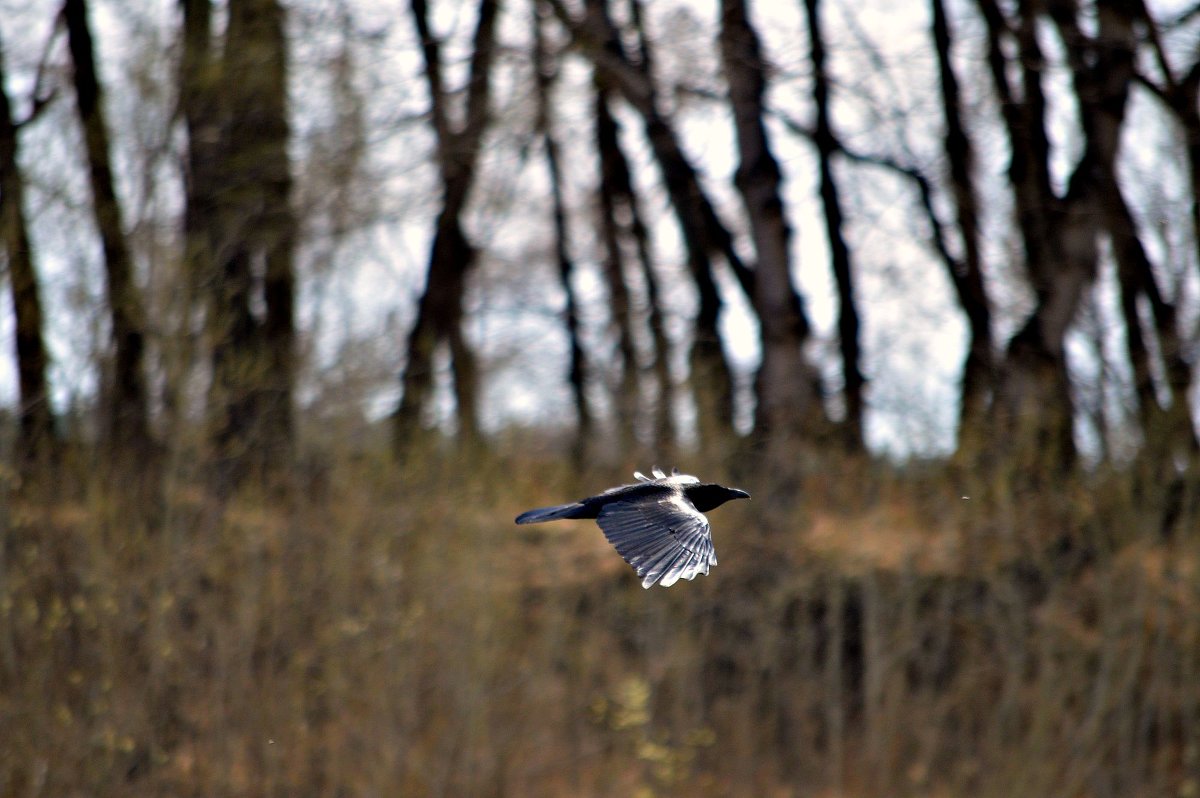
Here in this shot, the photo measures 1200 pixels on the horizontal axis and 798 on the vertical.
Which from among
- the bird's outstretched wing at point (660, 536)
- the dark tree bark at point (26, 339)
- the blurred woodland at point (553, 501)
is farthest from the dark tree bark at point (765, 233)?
the bird's outstretched wing at point (660, 536)

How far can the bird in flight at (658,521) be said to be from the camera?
11.1 ft

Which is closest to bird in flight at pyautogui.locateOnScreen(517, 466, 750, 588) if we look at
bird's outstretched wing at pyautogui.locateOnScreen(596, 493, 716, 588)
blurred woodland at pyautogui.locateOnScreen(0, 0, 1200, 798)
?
bird's outstretched wing at pyautogui.locateOnScreen(596, 493, 716, 588)

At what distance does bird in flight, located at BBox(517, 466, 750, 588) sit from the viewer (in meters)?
3.38

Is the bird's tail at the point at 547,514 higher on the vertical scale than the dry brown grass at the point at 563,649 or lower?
higher

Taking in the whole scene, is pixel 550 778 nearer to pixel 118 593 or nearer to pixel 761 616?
pixel 761 616

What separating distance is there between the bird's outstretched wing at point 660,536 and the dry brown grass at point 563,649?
4.50 meters

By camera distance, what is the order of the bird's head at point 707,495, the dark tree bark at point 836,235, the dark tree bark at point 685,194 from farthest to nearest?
the dark tree bark at point 836,235
the dark tree bark at point 685,194
the bird's head at point 707,495

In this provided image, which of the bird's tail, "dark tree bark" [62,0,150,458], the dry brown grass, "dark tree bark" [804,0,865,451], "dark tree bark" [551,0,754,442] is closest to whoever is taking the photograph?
the bird's tail

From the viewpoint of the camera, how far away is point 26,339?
8.48m

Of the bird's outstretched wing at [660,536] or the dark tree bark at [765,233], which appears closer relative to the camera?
the bird's outstretched wing at [660,536]

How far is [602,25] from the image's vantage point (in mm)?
10188

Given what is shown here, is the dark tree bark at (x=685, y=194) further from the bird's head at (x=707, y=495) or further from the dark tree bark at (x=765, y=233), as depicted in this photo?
the bird's head at (x=707, y=495)

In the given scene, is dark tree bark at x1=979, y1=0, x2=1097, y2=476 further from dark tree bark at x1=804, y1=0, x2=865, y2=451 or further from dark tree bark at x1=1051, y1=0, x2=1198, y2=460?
dark tree bark at x1=804, y1=0, x2=865, y2=451

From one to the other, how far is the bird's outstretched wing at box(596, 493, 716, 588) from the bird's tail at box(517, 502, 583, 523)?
0.08 meters
